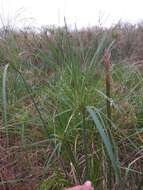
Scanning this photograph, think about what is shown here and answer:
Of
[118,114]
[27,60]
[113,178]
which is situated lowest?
[113,178]

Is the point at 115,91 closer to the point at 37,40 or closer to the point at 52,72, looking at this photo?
the point at 52,72

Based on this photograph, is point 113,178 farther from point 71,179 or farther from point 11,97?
point 11,97

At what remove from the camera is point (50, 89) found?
3.06 metres

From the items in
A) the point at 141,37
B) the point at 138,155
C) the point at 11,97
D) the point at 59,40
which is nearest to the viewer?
the point at 138,155

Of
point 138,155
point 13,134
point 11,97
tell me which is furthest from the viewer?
point 11,97

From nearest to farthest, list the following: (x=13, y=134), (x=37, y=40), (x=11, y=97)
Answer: (x=13, y=134) < (x=11, y=97) < (x=37, y=40)

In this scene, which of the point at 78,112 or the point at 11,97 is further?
the point at 11,97

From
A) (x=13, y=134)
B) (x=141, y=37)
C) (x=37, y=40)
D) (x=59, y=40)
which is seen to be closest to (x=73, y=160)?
(x=13, y=134)

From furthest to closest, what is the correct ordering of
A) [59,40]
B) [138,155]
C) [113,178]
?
[59,40] < [138,155] < [113,178]

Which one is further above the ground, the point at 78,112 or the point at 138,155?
the point at 78,112

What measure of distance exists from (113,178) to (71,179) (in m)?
0.21

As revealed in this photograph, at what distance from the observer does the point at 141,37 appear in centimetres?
707

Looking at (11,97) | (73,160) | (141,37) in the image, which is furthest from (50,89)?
(141,37)

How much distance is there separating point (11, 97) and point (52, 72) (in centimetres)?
37
